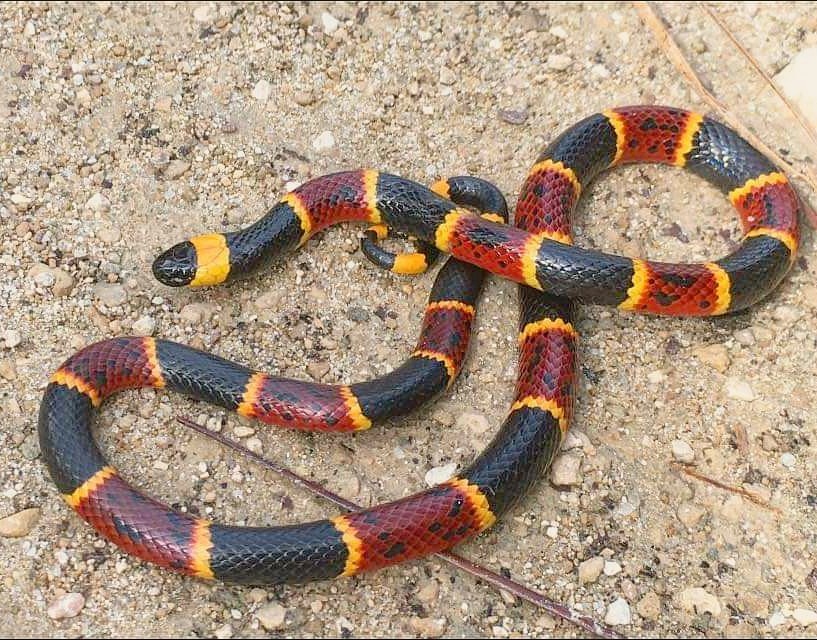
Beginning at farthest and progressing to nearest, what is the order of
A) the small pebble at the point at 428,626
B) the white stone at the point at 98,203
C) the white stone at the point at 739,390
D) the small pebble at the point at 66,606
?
the white stone at the point at 98,203, the white stone at the point at 739,390, the small pebble at the point at 428,626, the small pebble at the point at 66,606

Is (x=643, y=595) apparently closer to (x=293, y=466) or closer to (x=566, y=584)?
(x=566, y=584)

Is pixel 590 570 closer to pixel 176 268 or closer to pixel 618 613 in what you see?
pixel 618 613

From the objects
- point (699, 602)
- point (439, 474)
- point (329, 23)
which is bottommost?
point (699, 602)

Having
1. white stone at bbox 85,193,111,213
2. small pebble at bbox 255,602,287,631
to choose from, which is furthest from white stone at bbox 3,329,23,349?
small pebble at bbox 255,602,287,631

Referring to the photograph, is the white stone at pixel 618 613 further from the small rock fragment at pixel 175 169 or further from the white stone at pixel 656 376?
the small rock fragment at pixel 175 169

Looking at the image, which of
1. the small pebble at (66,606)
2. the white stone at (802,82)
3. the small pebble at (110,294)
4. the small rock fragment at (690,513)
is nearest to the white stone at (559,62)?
the white stone at (802,82)

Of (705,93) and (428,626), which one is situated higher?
(705,93)

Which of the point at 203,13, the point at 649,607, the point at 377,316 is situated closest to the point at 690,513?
the point at 649,607
